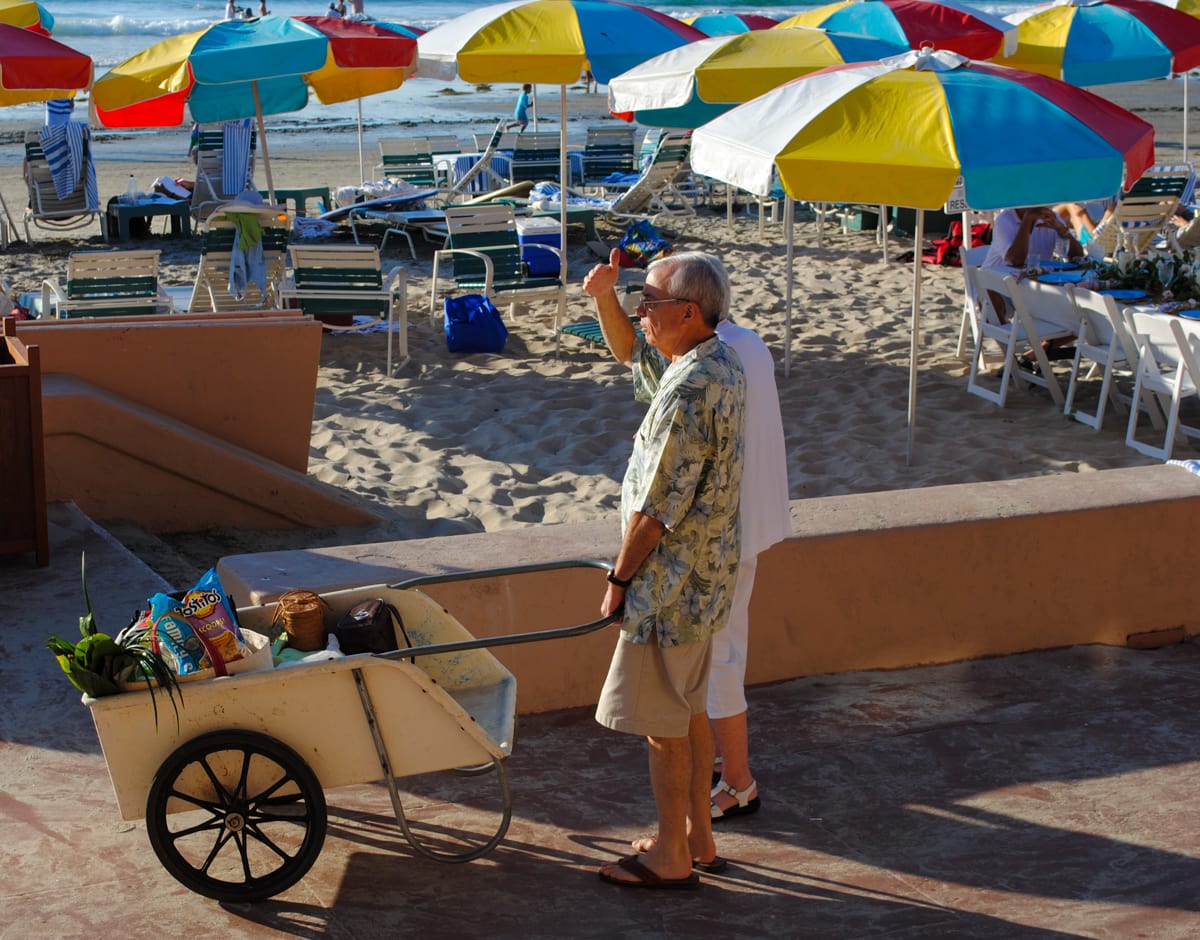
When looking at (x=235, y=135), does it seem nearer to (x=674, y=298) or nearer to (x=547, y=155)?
(x=547, y=155)

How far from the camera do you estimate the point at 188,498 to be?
262 inches

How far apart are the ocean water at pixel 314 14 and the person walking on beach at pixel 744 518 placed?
16829 millimetres

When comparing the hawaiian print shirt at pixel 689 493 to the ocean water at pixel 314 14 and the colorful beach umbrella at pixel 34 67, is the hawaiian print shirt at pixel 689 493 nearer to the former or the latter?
the colorful beach umbrella at pixel 34 67

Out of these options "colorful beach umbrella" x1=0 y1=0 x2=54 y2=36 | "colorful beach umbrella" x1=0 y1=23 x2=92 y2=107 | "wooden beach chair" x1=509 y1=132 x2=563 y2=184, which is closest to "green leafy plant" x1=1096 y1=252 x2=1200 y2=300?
"colorful beach umbrella" x1=0 y1=23 x2=92 y2=107

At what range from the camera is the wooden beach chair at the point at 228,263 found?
10.3 metres

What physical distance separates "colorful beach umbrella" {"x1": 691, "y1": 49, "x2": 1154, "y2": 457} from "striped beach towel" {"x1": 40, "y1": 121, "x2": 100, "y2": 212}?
10.4m

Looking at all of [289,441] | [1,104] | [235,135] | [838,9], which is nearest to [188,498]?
[289,441]

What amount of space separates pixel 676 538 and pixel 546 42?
24.5 ft

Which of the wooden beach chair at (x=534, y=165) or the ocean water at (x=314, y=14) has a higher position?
the ocean water at (x=314, y=14)

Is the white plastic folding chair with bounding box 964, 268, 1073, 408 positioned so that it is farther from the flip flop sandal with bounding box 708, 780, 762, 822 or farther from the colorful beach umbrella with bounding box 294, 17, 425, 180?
the flip flop sandal with bounding box 708, 780, 762, 822

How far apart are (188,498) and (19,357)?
4.62 feet

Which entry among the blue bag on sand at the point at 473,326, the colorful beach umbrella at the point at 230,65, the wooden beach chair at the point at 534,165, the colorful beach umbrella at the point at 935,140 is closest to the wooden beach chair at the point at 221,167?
the wooden beach chair at the point at 534,165

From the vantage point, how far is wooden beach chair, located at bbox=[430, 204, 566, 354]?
409 inches

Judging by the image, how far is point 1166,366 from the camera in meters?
7.68
